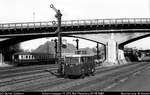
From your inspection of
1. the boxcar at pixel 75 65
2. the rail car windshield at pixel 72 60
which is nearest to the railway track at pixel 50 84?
the boxcar at pixel 75 65

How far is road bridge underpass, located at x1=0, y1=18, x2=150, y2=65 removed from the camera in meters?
62.6

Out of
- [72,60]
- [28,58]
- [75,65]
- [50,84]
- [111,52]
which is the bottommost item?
[28,58]

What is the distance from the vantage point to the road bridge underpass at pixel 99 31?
2466 inches

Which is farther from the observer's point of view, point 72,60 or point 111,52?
point 111,52

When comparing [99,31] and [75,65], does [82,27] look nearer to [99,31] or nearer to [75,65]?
[99,31]

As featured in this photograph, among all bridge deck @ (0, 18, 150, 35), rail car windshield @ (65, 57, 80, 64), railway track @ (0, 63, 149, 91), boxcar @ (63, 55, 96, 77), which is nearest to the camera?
railway track @ (0, 63, 149, 91)

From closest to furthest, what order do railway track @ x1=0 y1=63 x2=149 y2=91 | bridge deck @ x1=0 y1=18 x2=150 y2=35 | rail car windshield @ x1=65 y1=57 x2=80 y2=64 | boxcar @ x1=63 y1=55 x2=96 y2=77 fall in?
1. railway track @ x1=0 y1=63 x2=149 y2=91
2. boxcar @ x1=63 y1=55 x2=96 y2=77
3. rail car windshield @ x1=65 y1=57 x2=80 y2=64
4. bridge deck @ x1=0 y1=18 x2=150 y2=35

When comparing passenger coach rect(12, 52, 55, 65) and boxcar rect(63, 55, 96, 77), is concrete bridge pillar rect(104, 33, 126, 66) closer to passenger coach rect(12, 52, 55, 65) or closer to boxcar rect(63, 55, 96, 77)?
passenger coach rect(12, 52, 55, 65)

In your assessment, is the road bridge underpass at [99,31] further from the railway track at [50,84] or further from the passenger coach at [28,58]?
the railway track at [50,84]

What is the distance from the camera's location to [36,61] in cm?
7462

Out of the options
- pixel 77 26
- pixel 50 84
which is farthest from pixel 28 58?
pixel 50 84

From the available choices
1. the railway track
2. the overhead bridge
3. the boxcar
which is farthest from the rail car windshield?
the overhead bridge

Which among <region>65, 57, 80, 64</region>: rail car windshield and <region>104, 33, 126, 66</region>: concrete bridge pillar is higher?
<region>65, 57, 80, 64</region>: rail car windshield

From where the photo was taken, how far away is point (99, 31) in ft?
210
